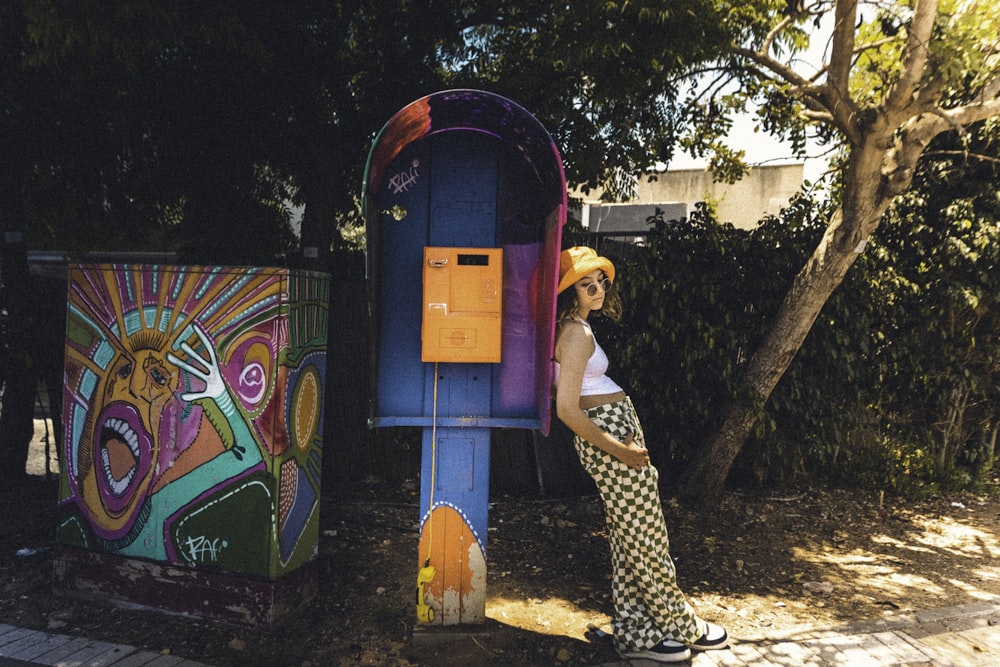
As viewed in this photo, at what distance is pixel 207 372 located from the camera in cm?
320

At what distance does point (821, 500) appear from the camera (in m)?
5.54

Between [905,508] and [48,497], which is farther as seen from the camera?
[905,508]

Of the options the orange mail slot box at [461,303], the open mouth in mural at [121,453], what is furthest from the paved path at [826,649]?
the orange mail slot box at [461,303]

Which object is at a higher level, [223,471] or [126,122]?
[126,122]

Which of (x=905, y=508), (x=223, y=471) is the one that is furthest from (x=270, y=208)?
(x=905, y=508)

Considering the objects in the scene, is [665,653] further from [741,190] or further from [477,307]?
[741,190]

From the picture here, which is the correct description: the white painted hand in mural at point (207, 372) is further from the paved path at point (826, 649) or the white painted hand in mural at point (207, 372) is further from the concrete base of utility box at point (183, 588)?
the paved path at point (826, 649)

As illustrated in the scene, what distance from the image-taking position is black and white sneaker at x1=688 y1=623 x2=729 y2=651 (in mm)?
3164

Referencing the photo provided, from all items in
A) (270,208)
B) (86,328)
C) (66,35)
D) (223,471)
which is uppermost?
(66,35)

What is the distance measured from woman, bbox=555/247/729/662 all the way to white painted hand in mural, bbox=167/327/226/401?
60.5 inches

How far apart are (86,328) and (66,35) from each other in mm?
1396

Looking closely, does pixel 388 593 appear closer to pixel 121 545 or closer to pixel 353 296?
pixel 121 545

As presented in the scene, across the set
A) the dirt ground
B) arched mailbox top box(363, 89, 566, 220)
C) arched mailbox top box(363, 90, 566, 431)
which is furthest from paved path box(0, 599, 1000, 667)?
arched mailbox top box(363, 89, 566, 220)

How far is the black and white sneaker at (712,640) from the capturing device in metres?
3.16
